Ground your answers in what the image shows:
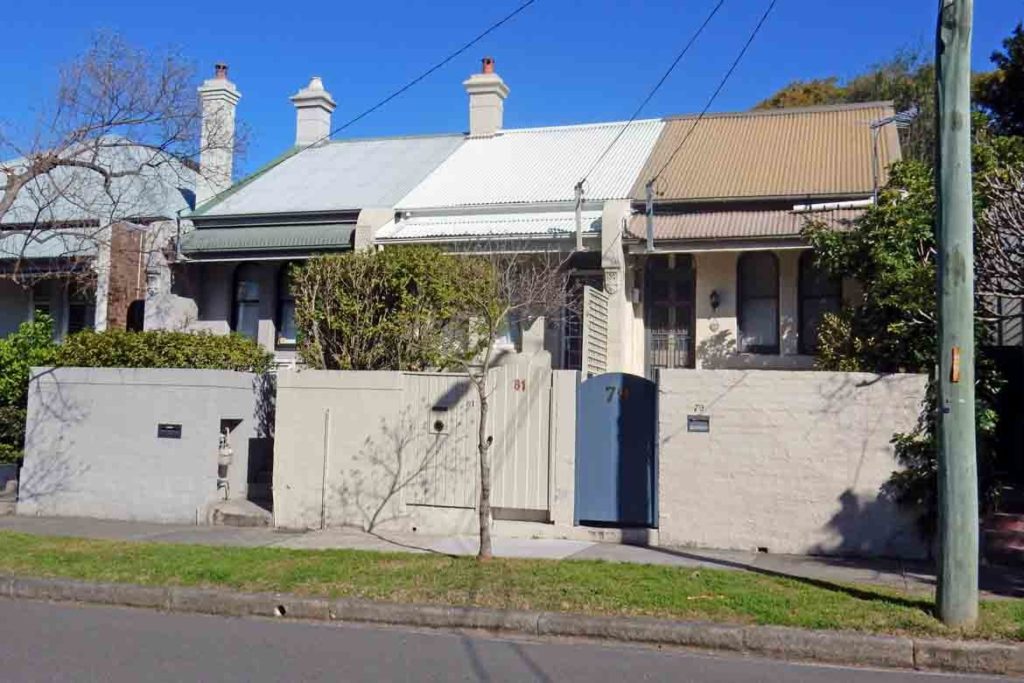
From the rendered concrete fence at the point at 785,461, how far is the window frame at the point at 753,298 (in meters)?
4.73

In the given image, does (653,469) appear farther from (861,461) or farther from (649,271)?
(649,271)

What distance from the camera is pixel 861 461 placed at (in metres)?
10.5

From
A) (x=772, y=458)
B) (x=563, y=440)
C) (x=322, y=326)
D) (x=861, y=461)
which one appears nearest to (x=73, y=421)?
(x=322, y=326)

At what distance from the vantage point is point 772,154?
17.1 metres

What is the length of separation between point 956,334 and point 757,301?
333 inches

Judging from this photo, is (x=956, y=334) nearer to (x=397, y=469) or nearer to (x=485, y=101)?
(x=397, y=469)

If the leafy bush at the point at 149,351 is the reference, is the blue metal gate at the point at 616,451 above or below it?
below

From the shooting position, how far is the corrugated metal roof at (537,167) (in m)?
17.3

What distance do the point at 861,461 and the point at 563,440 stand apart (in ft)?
11.0

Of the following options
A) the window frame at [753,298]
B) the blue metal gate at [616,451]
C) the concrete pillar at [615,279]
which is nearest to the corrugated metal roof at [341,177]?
the concrete pillar at [615,279]

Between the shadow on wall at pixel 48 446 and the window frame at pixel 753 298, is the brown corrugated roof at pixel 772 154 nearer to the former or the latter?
the window frame at pixel 753 298

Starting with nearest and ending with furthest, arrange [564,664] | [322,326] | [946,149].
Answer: [564,664]
[946,149]
[322,326]

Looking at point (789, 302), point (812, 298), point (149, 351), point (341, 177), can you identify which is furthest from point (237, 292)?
point (812, 298)

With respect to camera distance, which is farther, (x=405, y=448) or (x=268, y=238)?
(x=268, y=238)
